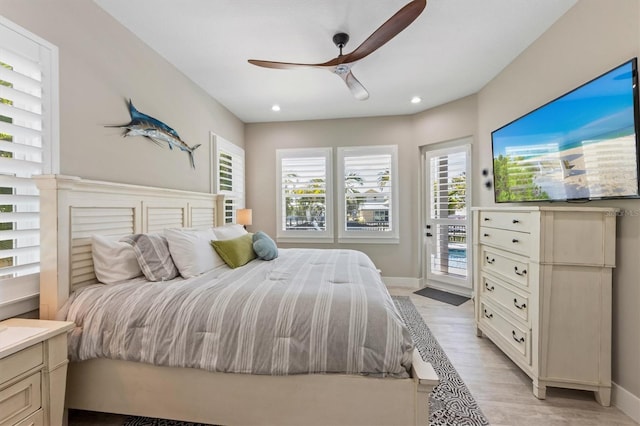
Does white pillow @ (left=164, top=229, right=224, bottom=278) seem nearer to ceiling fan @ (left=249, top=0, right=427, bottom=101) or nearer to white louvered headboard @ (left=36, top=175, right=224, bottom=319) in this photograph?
white louvered headboard @ (left=36, top=175, right=224, bottom=319)

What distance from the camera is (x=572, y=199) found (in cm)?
193

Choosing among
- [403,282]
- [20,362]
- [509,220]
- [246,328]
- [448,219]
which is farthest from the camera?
[403,282]

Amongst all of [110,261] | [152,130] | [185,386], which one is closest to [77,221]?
[110,261]

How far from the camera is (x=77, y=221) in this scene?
1732 mm

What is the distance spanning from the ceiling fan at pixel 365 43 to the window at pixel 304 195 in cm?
198

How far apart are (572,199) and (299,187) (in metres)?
3.39

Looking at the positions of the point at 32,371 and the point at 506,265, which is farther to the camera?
the point at 506,265

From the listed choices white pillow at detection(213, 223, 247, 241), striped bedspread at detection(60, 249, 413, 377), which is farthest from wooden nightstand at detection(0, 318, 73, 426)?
white pillow at detection(213, 223, 247, 241)

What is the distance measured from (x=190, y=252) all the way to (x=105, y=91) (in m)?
1.39

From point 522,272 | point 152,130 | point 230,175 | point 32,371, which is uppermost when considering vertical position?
point 152,130

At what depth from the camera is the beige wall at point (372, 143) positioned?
4.19 m

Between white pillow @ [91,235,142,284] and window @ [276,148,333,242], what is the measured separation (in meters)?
2.75

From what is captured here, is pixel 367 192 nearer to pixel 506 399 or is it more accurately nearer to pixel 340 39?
pixel 340 39

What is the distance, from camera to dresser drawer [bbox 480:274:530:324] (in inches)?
75.7
